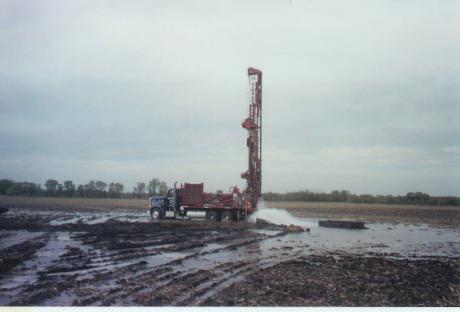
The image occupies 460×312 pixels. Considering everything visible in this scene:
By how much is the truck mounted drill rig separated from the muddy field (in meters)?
8.34

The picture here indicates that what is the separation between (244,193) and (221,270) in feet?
61.4

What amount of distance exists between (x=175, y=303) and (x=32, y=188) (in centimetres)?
7393

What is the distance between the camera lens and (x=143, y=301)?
31.8ft

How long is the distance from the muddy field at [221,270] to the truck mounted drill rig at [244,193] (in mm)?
8339

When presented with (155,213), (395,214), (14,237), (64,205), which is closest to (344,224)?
(155,213)

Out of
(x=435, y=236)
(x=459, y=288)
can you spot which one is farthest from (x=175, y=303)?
(x=435, y=236)

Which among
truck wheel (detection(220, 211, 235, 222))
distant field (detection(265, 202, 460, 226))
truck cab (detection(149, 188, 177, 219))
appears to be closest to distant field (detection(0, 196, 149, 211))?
truck cab (detection(149, 188, 177, 219))

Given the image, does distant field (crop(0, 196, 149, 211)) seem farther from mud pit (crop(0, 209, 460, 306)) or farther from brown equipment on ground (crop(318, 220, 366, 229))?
mud pit (crop(0, 209, 460, 306))

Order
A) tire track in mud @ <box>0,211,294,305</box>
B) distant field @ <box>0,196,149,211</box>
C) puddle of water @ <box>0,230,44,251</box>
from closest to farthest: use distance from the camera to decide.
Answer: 1. tire track in mud @ <box>0,211,294,305</box>
2. puddle of water @ <box>0,230,44,251</box>
3. distant field @ <box>0,196,149,211</box>

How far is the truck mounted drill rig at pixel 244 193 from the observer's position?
31.8 meters

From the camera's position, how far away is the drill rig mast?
3178 centimetres

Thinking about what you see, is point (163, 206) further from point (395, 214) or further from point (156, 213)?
point (395, 214)

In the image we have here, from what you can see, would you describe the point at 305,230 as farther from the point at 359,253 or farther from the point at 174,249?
the point at 174,249
